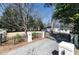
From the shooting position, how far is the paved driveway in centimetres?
325

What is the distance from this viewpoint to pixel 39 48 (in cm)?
328

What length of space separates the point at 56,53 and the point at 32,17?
60 centimetres

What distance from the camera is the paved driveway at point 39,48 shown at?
3.25 metres

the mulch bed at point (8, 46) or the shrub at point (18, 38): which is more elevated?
the shrub at point (18, 38)

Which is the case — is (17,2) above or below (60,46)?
above

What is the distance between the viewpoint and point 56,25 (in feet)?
10.8

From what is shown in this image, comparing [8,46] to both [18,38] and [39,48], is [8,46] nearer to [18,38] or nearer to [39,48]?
[18,38]

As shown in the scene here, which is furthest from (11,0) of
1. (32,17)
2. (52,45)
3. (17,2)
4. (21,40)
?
(52,45)

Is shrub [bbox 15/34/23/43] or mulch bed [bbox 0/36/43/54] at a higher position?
shrub [bbox 15/34/23/43]

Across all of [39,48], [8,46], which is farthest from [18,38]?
[39,48]

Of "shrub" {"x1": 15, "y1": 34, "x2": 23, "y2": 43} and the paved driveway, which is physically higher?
"shrub" {"x1": 15, "y1": 34, "x2": 23, "y2": 43}

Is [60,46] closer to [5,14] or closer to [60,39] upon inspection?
[60,39]
